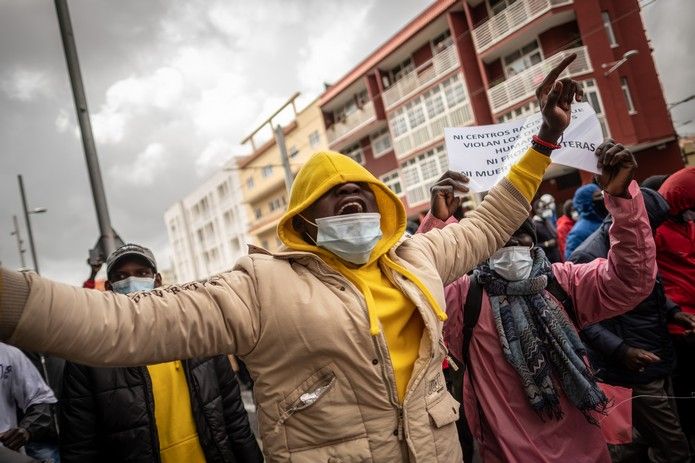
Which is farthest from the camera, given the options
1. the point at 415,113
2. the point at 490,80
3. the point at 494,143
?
the point at 415,113

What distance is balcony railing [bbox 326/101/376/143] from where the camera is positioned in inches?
1043

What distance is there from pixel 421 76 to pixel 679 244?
865 inches

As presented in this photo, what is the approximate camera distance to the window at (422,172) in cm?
2303

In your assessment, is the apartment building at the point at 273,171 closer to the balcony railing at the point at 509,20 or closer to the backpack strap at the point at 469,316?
the balcony railing at the point at 509,20

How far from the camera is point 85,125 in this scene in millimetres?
5359

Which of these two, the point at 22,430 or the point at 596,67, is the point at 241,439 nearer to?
the point at 22,430

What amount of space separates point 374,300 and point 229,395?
1.57 metres

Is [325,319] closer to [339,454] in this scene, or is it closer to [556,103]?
[339,454]

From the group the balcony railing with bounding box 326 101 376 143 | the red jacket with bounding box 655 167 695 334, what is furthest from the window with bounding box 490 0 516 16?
the red jacket with bounding box 655 167 695 334

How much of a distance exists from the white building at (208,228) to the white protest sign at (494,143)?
3904 cm

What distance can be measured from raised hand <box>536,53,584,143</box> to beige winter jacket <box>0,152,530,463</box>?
911mm

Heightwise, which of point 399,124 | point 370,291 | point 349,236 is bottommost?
point 370,291

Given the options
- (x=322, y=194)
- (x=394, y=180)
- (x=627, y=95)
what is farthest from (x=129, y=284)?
(x=394, y=180)

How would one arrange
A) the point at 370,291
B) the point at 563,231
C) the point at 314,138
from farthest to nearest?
1. the point at 314,138
2. the point at 563,231
3. the point at 370,291
